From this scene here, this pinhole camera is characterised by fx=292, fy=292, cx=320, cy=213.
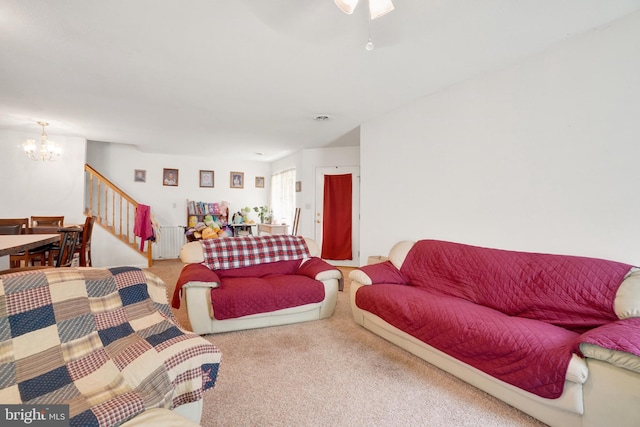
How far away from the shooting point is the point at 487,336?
1758 mm

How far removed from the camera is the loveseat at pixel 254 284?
257 centimetres

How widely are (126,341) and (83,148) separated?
5458 millimetres

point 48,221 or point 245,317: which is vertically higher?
point 48,221

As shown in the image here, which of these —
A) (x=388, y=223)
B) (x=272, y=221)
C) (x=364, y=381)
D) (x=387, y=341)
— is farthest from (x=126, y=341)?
(x=272, y=221)

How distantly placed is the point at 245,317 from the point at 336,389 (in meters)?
1.19

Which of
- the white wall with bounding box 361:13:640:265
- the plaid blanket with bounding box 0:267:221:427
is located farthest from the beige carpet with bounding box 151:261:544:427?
the white wall with bounding box 361:13:640:265

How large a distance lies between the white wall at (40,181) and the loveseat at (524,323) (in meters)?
5.30

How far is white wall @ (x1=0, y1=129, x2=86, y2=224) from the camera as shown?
4816 mm

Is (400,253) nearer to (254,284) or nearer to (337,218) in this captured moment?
(254,284)

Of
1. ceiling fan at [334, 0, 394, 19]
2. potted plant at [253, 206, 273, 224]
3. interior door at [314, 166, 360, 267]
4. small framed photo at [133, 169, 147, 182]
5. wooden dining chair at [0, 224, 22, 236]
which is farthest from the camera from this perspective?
potted plant at [253, 206, 273, 224]

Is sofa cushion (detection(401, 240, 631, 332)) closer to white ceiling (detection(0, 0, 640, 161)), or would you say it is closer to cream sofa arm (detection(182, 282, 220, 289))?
white ceiling (detection(0, 0, 640, 161))

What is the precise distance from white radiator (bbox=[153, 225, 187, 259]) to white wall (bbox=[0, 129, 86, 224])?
63.8 inches

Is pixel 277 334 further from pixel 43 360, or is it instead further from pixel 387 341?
pixel 43 360

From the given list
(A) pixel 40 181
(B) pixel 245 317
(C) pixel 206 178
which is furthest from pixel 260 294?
(C) pixel 206 178
